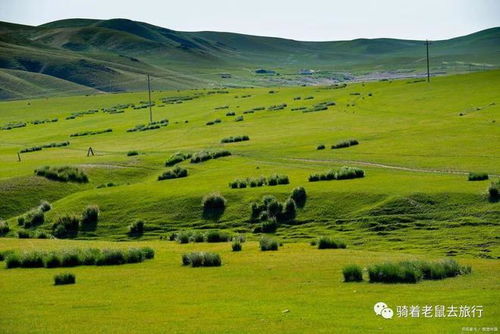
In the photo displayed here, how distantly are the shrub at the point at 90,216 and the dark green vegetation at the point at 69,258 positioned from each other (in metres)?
18.0

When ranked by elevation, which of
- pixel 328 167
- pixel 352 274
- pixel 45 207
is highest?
pixel 352 274

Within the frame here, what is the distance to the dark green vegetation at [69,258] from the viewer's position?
32062mm

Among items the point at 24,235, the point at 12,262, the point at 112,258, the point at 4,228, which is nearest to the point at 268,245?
the point at 112,258

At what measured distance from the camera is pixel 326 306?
2148 centimetres

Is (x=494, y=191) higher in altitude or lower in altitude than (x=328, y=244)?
higher

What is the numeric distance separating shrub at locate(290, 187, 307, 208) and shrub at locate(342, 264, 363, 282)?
21.8m

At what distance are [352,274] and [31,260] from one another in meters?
13.2

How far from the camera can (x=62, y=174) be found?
64750 millimetres

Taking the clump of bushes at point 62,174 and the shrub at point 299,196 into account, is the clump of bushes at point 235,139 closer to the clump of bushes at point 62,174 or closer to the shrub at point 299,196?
the clump of bushes at point 62,174

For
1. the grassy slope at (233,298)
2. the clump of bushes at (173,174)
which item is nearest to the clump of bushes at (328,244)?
the grassy slope at (233,298)

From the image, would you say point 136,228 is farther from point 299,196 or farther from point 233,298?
point 233,298

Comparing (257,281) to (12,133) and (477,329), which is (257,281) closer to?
(477,329)

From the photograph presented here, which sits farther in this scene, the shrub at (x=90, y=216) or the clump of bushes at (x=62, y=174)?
the clump of bushes at (x=62, y=174)

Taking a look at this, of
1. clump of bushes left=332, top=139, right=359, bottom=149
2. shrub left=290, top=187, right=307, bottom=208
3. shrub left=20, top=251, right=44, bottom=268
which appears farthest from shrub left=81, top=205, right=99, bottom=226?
clump of bushes left=332, top=139, right=359, bottom=149
